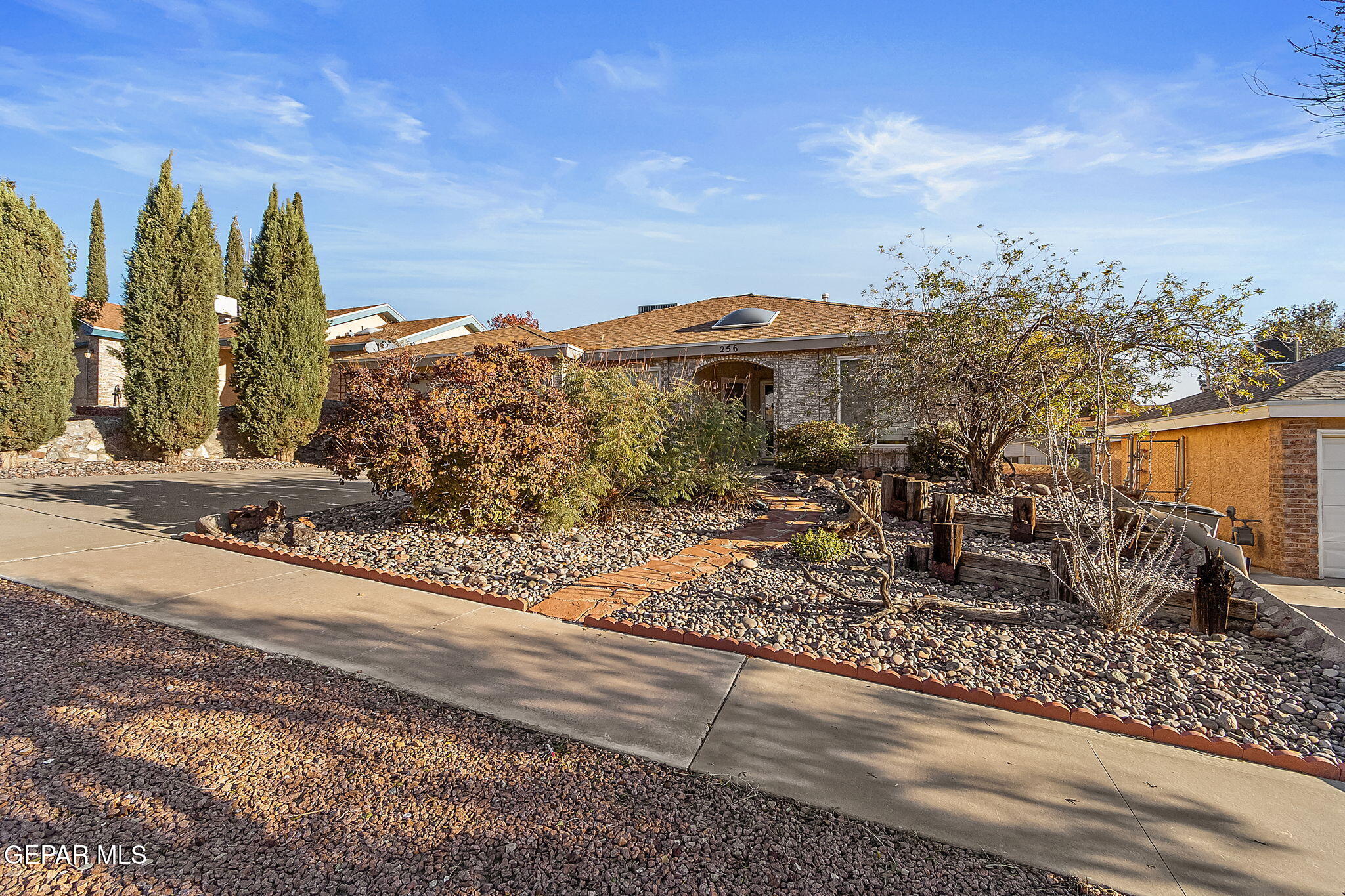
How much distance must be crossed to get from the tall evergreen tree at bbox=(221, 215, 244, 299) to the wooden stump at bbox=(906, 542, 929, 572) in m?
28.0

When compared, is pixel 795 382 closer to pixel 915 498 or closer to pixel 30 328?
pixel 915 498

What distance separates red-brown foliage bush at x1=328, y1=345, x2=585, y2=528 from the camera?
5.77 meters

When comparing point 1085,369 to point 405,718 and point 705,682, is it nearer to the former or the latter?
point 705,682

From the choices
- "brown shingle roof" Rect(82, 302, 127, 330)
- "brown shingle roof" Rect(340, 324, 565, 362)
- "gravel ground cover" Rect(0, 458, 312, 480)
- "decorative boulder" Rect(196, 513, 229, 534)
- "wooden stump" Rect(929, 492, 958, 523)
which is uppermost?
"brown shingle roof" Rect(82, 302, 127, 330)

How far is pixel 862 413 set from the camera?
44.2 ft

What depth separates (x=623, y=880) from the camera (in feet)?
6.25

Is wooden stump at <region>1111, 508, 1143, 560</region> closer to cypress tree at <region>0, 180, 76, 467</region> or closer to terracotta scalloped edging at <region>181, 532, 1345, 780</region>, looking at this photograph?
terracotta scalloped edging at <region>181, 532, 1345, 780</region>

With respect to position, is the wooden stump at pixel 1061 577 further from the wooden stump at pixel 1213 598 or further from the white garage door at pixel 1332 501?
the white garage door at pixel 1332 501

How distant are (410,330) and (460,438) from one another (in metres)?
17.9

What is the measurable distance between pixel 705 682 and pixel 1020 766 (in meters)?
1.50

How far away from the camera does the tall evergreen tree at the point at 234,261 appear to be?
24922mm

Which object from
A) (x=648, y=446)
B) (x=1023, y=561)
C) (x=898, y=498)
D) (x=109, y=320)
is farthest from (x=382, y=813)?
(x=109, y=320)

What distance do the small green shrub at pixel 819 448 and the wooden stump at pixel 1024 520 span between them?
193 inches

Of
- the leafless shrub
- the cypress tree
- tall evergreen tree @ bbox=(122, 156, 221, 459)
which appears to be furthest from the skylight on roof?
the cypress tree
